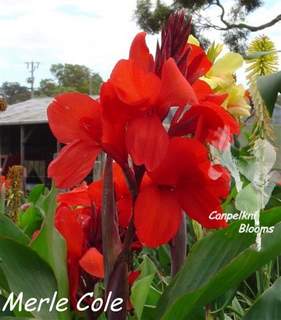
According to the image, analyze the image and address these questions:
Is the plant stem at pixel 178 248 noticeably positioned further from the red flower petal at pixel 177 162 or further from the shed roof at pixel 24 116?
the shed roof at pixel 24 116

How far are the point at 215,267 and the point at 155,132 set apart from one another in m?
0.12

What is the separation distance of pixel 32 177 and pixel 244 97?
32.0ft

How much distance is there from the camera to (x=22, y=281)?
50 centimetres

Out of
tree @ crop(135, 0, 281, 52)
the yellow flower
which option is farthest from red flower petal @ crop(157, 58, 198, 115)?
tree @ crop(135, 0, 281, 52)

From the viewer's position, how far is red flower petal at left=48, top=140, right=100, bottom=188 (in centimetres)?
51

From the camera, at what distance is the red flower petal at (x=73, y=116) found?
1.66 feet

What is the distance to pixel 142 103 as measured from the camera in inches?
19.2

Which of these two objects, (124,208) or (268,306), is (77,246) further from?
(268,306)

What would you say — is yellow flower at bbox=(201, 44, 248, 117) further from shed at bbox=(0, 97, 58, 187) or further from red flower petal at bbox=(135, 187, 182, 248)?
shed at bbox=(0, 97, 58, 187)

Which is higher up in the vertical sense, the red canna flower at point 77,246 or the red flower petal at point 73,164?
the red flower petal at point 73,164

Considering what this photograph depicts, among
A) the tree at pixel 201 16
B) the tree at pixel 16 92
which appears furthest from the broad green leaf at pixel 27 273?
the tree at pixel 16 92

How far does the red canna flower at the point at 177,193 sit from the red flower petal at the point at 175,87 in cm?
3

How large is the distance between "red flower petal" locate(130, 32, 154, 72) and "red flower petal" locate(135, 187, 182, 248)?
0.10 m

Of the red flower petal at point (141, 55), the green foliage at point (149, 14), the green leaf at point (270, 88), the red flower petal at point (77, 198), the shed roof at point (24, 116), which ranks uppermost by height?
the green foliage at point (149, 14)
